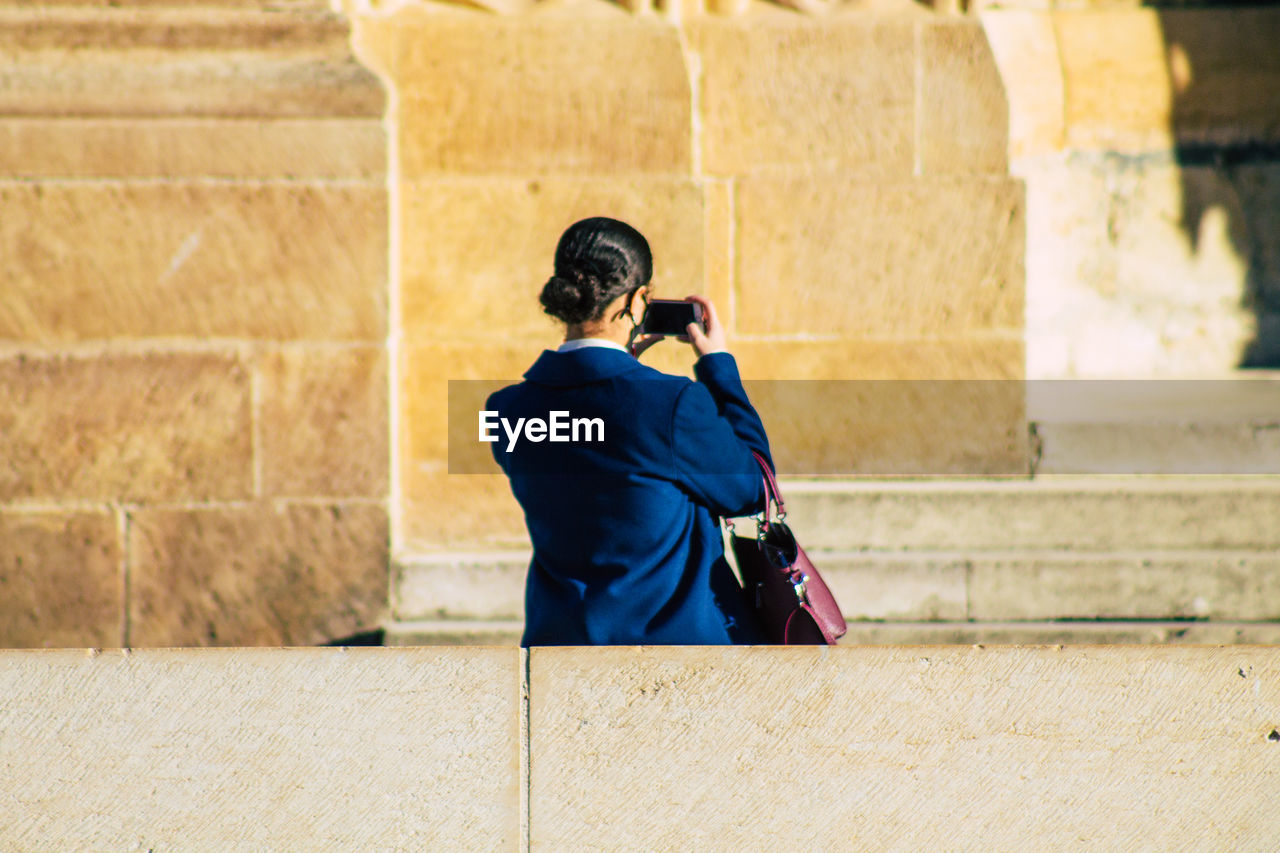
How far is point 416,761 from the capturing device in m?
2.39

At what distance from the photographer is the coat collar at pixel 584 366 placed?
2.06 metres

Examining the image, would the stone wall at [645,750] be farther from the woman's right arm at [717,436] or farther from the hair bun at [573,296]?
the hair bun at [573,296]

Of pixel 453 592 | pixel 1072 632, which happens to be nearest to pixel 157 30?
pixel 453 592

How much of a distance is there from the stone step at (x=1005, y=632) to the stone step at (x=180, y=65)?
6.20 ft

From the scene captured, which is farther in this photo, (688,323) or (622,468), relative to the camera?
(688,323)

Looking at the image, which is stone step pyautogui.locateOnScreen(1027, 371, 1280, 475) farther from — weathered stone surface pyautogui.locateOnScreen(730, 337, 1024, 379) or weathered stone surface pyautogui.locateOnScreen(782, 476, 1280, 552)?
weathered stone surface pyautogui.locateOnScreen(730, 337, 1024, 379)

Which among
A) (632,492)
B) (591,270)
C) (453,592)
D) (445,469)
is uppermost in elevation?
(591,270)

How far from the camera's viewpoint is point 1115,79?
4.70 metres

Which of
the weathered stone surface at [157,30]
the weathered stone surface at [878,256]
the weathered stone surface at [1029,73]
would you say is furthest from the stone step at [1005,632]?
the weathered stone surface at [157,30]

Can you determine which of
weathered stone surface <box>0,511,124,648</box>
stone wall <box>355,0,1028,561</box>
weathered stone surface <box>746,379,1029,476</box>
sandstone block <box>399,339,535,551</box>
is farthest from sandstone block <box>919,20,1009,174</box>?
weathered stone surface <box>0,511,124,648</box>

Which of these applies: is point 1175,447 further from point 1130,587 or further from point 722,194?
point 722,194

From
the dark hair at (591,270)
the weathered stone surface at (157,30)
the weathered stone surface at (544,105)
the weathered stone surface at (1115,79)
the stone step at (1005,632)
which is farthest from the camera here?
the weathered stone surface at (1115,79)

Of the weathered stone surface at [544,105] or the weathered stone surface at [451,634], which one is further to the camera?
the weathered stone surface at [544,105]

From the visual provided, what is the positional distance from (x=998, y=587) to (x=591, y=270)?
2.38 m
